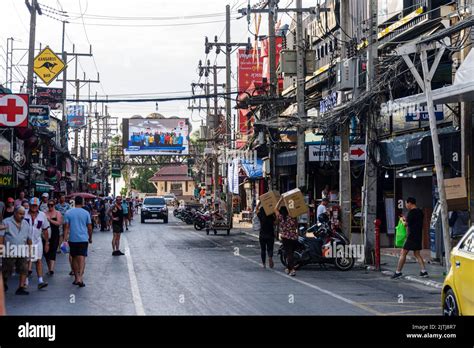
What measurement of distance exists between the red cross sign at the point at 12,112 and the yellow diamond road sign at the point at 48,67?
14.2 metres

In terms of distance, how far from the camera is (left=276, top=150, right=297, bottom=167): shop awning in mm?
33938

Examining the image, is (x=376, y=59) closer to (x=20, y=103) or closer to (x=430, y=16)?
(x=430, y=16)

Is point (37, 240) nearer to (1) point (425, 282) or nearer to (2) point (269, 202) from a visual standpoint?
(2) point (269, 202)

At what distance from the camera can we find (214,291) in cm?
1477

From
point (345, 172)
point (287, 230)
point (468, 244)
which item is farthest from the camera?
point (345, 172)

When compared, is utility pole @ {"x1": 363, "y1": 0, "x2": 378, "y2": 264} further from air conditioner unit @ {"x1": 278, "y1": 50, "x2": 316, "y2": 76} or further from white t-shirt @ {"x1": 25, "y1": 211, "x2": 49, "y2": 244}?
white t-shirt @ {"x1": 25, "y1": 211, "x2": 49, "y2": 244}

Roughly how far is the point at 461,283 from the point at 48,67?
3273cm

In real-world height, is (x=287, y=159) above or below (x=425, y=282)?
above

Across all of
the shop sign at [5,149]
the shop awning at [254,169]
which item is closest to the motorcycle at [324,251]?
the shop sign at [5,149]

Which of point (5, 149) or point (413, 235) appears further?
point (5, 149)

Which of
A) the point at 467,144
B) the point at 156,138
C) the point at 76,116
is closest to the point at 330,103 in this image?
the point at 467,144

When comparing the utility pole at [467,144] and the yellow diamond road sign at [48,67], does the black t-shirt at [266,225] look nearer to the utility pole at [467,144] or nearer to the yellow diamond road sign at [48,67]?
the utility pole at [467,144]
